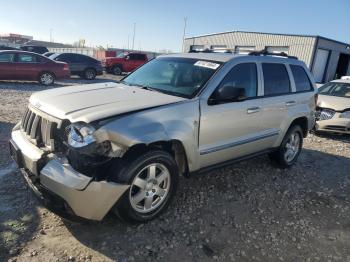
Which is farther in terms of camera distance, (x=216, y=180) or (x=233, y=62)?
(x=216, y=180)

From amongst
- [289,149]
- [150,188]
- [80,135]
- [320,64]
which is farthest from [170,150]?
[320,64]

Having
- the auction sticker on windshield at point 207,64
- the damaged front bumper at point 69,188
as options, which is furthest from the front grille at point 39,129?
the auction sticker on windshield at point 207,64

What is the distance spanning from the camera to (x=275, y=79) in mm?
5262

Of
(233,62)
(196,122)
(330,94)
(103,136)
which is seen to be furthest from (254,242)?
(330,94)

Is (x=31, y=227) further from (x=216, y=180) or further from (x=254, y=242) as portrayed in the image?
(x=216, y=180)

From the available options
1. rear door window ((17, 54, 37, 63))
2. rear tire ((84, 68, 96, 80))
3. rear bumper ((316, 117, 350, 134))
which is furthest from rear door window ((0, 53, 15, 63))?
rear bumper ((316, 117, 350, 134))

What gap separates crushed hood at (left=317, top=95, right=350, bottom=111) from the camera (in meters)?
8.76

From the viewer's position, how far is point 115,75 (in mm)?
24578

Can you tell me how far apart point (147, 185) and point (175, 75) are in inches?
66.1

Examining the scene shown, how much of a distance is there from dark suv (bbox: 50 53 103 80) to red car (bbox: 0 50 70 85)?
12.4ft

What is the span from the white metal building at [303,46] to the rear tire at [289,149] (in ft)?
70.1

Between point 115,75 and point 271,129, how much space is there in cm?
2056

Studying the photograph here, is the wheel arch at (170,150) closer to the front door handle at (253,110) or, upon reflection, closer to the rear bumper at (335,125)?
the front door handle at (253,110)

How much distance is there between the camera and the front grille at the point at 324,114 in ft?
28.9
